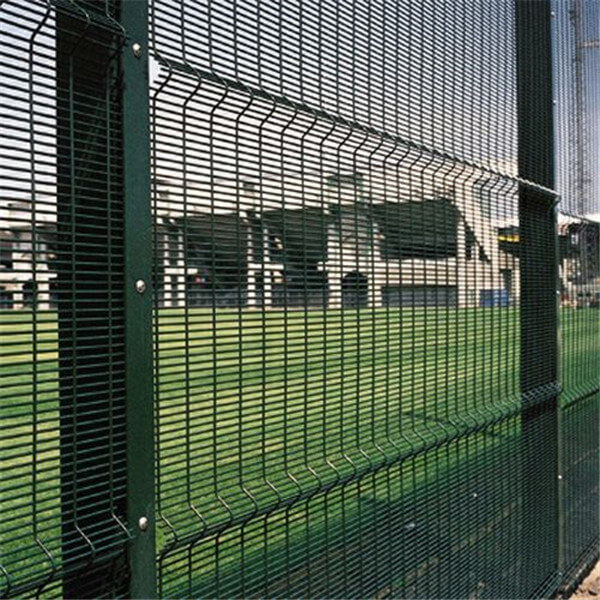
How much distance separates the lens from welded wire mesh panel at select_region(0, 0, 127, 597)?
4.63ft

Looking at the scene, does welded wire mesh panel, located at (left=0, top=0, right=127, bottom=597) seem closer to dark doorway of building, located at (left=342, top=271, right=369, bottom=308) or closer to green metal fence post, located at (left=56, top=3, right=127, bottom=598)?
green metal fence post, located at (left=56, top=3, right=127, bottom=598)

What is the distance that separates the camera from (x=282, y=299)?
80.4 inches

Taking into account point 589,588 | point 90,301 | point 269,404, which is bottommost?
point 589,588

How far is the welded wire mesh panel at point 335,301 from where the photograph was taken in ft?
5.81

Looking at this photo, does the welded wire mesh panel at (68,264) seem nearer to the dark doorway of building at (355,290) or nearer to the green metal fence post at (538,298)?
the dark doorway of building at (355,290)

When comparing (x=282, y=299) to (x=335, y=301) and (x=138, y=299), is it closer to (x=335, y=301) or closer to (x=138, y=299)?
(x=335, y=301)

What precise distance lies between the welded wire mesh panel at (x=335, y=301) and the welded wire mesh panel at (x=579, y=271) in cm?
82

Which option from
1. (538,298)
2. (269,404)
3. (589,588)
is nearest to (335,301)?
(269,404)

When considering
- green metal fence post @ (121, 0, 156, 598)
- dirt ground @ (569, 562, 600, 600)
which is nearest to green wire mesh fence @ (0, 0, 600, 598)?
green metal fence post @ (121, 0, 156, 598)

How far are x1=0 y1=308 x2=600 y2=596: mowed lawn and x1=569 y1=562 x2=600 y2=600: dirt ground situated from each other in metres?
1.47

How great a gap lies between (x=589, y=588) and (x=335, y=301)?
9.68 feet

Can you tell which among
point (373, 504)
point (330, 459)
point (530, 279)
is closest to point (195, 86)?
point (330, 459)

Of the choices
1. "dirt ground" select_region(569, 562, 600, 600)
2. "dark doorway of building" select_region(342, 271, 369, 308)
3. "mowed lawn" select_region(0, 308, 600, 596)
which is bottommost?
"dirt ground" select_region(569, 562, 600, 600)

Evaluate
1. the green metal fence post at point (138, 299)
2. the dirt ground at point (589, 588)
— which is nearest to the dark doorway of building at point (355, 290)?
the green metal fence post at point (138, 299)
